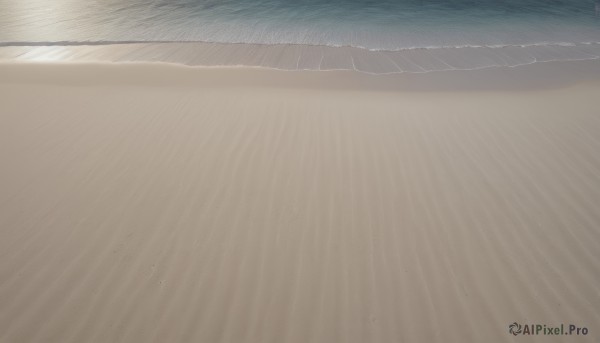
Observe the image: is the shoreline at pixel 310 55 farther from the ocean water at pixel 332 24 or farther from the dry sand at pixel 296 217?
the dry sand at pixel 296 217

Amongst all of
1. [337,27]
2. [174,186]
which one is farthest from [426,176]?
[337,27]

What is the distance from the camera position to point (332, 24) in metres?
12.0

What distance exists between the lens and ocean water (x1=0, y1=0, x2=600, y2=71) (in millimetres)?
9789

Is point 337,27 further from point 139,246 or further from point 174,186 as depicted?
point 139,246

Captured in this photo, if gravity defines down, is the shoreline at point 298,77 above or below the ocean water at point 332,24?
below

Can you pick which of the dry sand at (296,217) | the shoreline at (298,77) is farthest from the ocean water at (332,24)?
the dry sand at (296,217)

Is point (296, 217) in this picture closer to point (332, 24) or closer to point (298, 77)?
point (298, 77)

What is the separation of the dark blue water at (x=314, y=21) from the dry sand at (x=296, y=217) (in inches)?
189

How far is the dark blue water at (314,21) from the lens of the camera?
33.7 ft

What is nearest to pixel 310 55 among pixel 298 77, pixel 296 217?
pixel 298 77

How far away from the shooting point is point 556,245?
3.53m

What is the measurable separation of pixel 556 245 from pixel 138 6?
16184 mm

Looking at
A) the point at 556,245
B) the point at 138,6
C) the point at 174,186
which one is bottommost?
the point at 556,245

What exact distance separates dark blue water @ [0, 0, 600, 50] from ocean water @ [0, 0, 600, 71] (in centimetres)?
3
